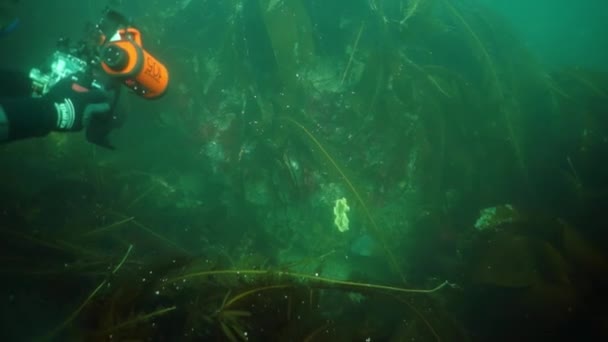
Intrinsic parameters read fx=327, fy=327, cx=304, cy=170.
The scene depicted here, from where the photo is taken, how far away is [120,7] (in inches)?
258

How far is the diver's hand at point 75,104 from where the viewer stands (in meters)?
3.29

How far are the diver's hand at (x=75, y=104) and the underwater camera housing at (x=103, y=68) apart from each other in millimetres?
87

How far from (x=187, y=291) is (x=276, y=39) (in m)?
4.13

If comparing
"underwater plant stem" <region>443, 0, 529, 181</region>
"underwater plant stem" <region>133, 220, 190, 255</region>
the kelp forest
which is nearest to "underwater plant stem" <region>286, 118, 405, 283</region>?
the kelp forest

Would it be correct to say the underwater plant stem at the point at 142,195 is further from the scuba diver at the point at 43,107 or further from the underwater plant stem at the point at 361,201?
the underwater plant stem at the point at 361,201

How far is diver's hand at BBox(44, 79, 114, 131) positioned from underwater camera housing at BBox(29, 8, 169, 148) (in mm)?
87

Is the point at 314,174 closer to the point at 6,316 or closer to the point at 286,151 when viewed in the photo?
the point at 286,151

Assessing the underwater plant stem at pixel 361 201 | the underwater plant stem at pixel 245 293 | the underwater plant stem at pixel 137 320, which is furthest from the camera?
the underwater plant stem at pixel 361 201

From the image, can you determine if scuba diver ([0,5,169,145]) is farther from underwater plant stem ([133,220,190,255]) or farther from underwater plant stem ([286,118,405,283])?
underwater plant stem ([286,118,405,283])

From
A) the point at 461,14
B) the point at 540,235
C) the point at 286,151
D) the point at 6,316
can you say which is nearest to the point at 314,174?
the point at 286,151


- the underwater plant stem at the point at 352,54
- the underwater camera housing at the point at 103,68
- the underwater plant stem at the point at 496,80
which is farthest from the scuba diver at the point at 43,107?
the underwater plant stem at the point at 496,80

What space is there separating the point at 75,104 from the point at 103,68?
0.49m

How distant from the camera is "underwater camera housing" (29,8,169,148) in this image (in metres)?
3.27

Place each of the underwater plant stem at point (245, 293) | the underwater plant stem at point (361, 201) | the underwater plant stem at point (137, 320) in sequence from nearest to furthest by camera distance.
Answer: the underwater plant stem at point (137, 320) < the underwater plant stem at point (245, 293) < the underwater plant stem at point (361, 201)
